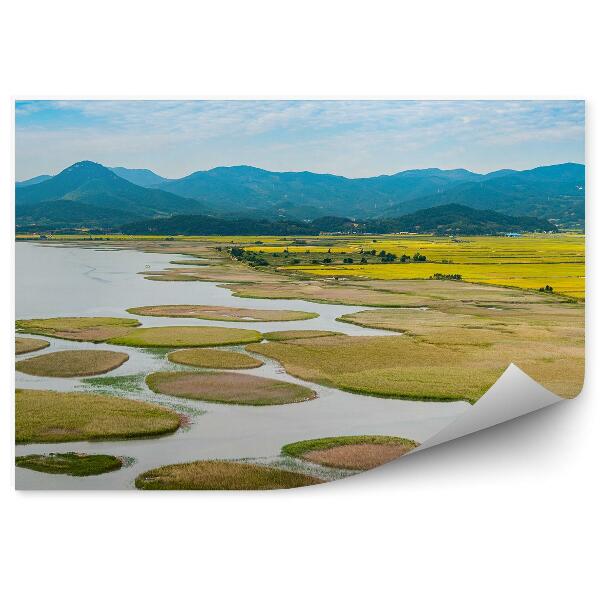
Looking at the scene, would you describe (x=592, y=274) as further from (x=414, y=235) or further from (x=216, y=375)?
(x=216, y=375)

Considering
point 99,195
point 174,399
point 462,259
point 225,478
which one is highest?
point 99,195

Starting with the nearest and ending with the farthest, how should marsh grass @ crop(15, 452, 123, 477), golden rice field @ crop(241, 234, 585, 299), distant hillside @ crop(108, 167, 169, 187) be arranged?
marsh grass @ crop(15, 452, 123, 477), distant hillside @ crop(108, 167, 169, 187), golden rice field @ crop(241, 234, 585, 299)

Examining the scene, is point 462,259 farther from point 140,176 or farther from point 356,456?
point 140,176

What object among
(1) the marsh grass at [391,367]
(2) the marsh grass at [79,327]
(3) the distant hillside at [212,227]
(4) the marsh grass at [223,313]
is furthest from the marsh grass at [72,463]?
(3) the distant hillside at [212,227]

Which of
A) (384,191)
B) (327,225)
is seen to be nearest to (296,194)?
(327,225)

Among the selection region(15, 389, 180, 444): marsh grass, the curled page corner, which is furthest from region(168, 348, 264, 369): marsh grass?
the curled page corner

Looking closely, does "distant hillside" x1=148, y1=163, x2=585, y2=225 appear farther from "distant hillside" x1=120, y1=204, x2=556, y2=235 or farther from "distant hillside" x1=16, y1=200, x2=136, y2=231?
"distant hillside" x1=16, y1=200, x2=136, y2=231
